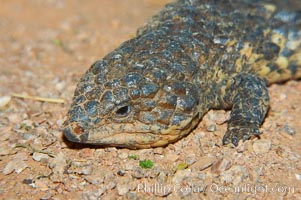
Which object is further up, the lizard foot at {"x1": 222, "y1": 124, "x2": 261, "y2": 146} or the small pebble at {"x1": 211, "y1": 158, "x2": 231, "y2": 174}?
the lizard foot at {"x1": 222, "y1": 124, "x2": 261, "y2": 146}

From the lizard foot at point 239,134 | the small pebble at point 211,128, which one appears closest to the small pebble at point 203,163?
the lizard foot at point 239,134

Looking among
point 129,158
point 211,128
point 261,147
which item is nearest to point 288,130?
point 261,147

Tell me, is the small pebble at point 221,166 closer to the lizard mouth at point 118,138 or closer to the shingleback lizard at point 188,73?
the shingleback lizard at point 188,73

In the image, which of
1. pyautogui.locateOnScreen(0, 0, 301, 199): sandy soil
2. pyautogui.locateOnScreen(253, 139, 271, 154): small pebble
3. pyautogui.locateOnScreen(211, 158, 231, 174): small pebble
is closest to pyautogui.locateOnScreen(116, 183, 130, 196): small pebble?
pyautogui.locateOnScreen(0, 0, 301, 199): sandy soil

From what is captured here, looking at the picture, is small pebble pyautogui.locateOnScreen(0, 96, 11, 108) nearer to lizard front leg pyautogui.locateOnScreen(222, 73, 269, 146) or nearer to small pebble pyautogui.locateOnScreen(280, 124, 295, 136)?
lizard front leg pyautogui.locateOnScreen(222, 73, 269, 146)

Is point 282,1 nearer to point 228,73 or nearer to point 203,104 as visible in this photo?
point 228,73

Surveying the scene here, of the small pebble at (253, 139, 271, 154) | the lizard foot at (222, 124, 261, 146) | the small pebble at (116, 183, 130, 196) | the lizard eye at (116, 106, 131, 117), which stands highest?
the lizard eye at (116, 106, 131, 117)

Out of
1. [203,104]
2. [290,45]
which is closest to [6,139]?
[203,104]
